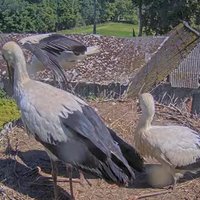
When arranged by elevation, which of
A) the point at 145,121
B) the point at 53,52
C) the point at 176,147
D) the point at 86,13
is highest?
the point at 53,52

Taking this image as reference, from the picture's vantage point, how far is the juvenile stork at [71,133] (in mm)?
3574

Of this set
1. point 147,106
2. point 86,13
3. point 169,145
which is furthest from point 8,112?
point 86,13

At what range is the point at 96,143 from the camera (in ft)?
11.8

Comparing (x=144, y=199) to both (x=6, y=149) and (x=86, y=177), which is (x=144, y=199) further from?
(x=6, y=149)

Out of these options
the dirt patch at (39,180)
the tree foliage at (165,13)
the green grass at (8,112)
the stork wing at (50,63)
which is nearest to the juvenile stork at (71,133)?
the dirt patch at (39,180)

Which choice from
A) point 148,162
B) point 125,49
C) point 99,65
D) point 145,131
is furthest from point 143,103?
point 125,49

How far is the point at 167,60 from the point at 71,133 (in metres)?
2.97

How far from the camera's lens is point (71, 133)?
3.57 metres

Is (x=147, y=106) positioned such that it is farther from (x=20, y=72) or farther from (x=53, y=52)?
(x=53, y=52)

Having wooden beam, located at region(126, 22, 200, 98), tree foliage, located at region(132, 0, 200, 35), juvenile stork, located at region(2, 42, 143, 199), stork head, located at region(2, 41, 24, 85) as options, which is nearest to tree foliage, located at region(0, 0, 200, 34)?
tree foliage, located at region(132, 0, 200, 35)

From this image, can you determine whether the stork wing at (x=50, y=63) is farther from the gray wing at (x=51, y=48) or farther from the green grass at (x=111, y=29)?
the green grass at (x=111, y=29)

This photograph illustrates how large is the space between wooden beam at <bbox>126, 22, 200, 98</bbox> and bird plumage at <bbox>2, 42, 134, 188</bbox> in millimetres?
2061

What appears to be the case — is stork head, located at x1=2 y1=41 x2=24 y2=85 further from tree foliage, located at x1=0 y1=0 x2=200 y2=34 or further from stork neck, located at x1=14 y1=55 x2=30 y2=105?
tree foliage, located at x1=0 y1=0 x2=200 y2=34

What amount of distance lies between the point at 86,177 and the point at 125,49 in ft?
52.5
